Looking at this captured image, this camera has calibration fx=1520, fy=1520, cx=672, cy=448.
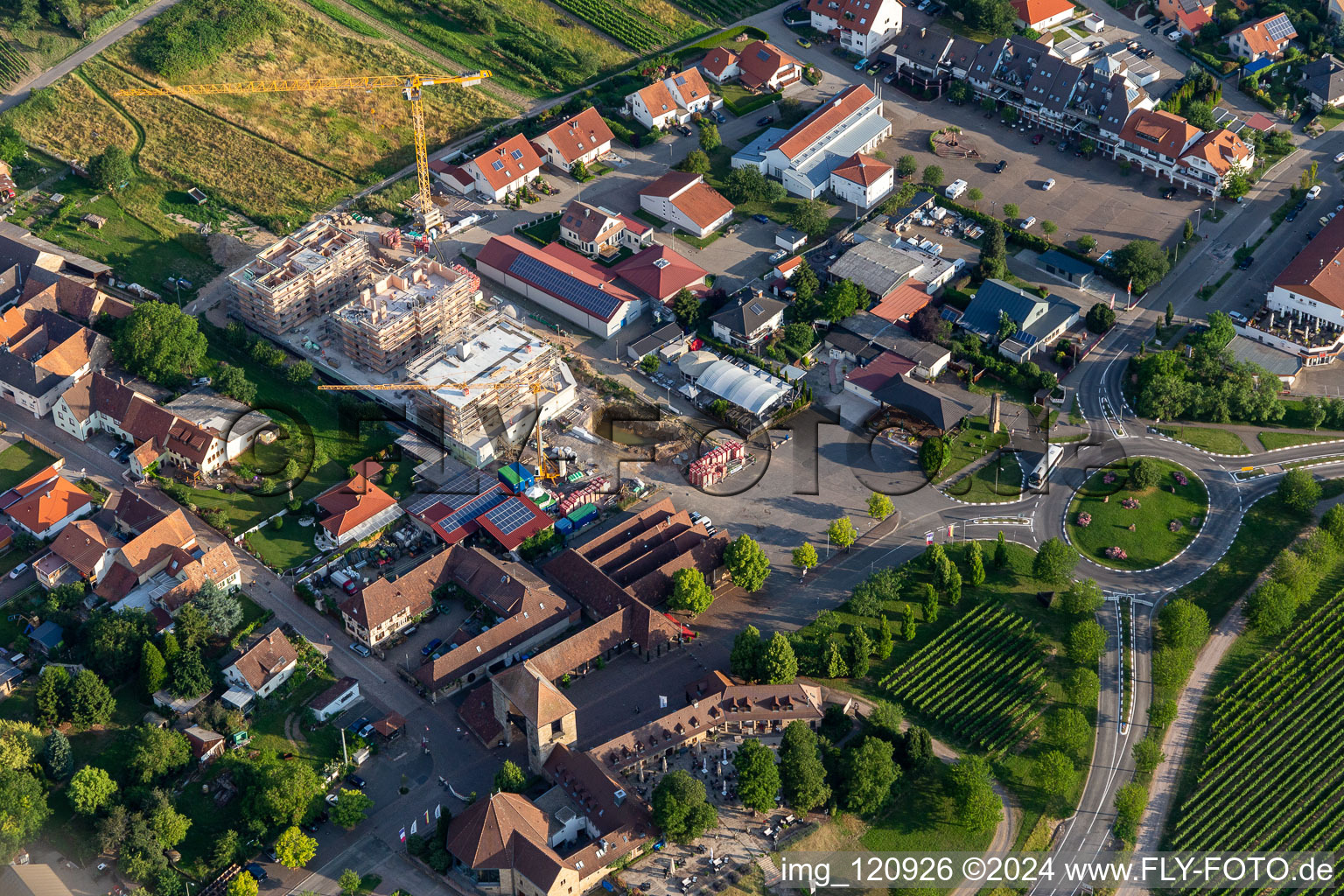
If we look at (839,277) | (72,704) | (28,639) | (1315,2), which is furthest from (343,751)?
(1315,2)

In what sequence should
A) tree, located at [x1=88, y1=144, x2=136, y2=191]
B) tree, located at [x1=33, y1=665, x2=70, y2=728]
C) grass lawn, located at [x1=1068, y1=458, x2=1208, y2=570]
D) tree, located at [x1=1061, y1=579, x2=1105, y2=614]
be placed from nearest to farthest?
tree, located at [x1=33, y1=665, x2=70, y2=728], tree, located at [x1=1061, y1=579, x2=1105, y2=614], grass lawn, located at [x1=1068, y1=458, x2=1208, y2=570], tree, located at [x1=88, y1=144, x2=136, y2=191]

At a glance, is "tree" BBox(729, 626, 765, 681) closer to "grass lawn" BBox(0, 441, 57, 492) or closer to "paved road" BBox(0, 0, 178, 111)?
"grass lawn" BBox(0, 441, 57, 492)

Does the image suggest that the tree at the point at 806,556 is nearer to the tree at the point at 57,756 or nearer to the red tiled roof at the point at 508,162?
the tree at the point at 57,756

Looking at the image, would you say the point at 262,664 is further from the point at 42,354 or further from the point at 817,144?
the point at 817,144

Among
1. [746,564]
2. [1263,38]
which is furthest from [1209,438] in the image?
[1263,38]

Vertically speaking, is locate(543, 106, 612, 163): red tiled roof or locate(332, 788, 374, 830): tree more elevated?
locate(543, 106, 612, 163): red tiled roof

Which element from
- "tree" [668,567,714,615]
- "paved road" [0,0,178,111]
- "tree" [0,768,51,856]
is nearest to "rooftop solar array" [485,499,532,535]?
"tree" [668,567,714,615]
